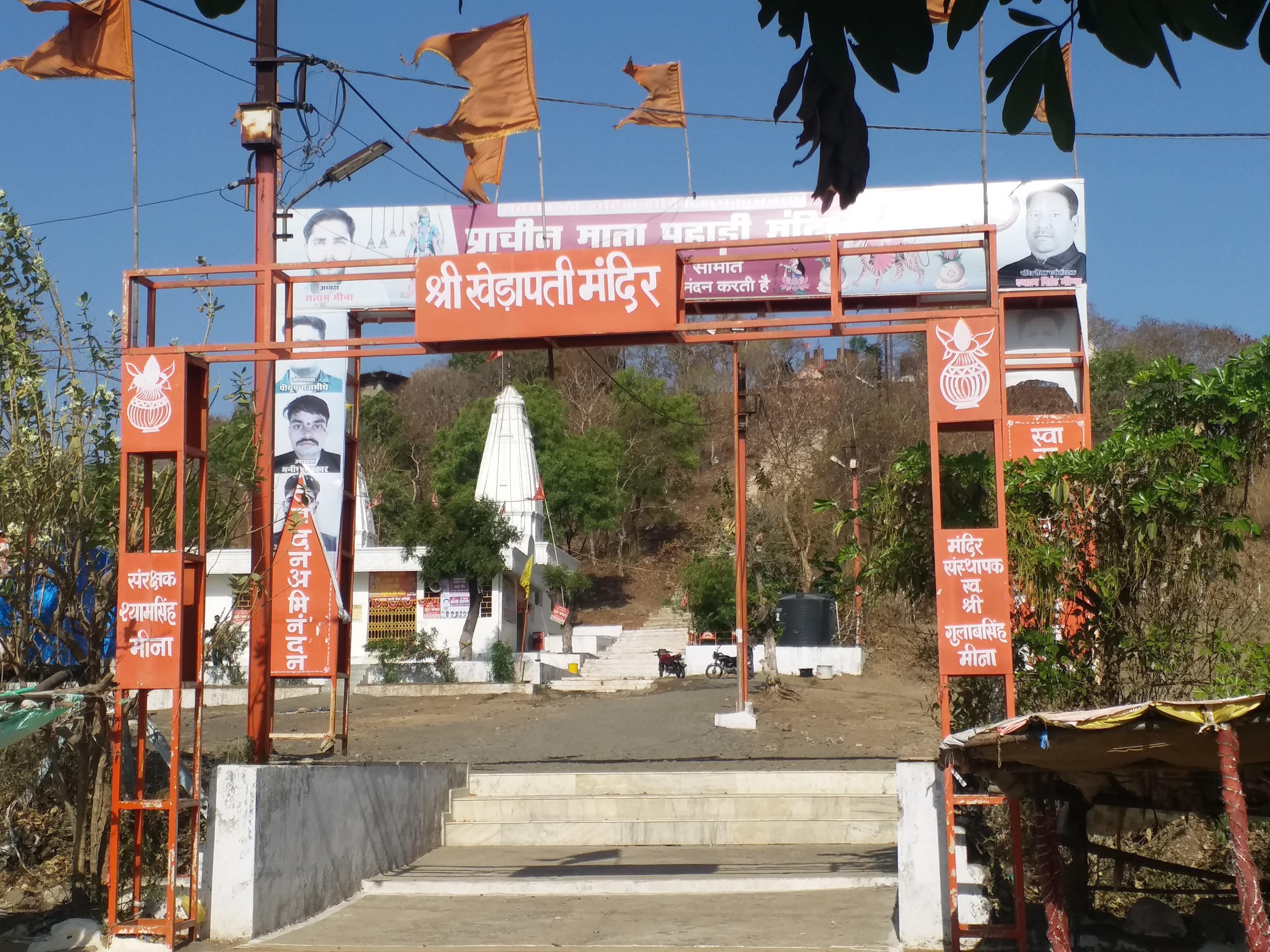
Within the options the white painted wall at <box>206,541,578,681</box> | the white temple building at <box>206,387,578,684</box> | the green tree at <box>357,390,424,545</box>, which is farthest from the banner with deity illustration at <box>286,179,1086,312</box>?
the green tree at <box>357,390,424,545</box>

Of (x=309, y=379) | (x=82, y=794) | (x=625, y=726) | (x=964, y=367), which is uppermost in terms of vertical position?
(x=309, y=379)

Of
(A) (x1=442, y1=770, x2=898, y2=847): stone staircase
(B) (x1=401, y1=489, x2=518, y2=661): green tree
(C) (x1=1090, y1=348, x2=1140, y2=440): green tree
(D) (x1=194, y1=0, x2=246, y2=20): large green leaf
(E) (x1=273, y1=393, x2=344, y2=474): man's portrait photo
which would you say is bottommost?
(A) (x1=442, y1=770, x2=898, y2=847): stone staircase

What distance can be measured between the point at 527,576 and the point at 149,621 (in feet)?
63.5

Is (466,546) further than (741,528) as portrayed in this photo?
Yes

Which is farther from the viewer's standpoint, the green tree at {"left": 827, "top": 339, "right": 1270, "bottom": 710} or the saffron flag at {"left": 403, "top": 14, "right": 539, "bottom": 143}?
the saffron flag at {"left": 403, "top": 14, "right": 539, "bottom": 143}

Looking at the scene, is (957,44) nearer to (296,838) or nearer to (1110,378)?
(296,838)

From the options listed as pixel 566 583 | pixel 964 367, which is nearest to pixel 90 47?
pixel 964 367

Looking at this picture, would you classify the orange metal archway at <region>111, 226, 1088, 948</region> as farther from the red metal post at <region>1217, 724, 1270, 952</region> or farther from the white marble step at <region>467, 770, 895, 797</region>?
the white marble step at <region>467, 770, 895, 797</region>

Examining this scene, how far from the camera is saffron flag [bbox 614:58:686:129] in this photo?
1672 centimetres

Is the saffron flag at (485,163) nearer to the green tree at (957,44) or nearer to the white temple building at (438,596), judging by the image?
the white temple building at (438,596)

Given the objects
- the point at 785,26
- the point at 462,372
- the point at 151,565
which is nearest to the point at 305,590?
the point at 151,565

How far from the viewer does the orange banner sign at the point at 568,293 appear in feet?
27.6

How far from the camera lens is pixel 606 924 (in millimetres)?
8312

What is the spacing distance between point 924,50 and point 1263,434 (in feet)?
21.4
